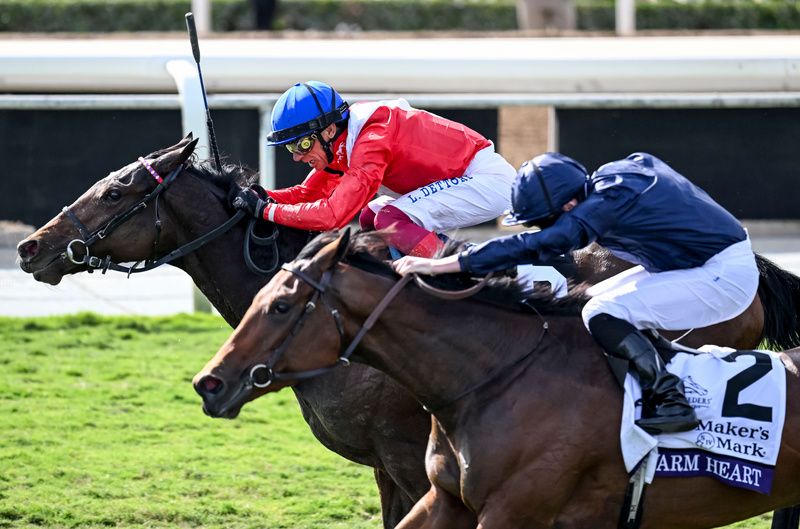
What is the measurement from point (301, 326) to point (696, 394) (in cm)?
135

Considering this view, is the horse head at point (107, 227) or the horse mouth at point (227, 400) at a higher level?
the horse head at point (107, 227)

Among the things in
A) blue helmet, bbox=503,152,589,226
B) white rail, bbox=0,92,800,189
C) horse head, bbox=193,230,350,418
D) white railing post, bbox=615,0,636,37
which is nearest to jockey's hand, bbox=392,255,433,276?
horse head, bbox=193,230,350,418

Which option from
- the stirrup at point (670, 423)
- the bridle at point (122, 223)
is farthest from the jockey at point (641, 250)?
the bridle at point (122, 223)

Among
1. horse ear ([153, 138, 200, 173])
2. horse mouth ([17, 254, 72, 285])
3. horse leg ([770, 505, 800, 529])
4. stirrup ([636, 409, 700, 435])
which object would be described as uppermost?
horse ear ([153, 138, 200, 173])

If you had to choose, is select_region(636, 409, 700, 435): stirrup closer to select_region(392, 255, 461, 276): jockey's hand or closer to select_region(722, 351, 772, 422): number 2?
select_region(722, 351, 772, 422): number 2

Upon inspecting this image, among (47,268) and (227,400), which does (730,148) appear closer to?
(47,268)

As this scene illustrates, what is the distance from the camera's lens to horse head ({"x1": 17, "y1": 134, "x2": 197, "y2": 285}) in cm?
532

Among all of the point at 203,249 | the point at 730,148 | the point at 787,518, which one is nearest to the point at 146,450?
the point at 203,249

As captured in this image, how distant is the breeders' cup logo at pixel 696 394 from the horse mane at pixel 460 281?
0.47 meters

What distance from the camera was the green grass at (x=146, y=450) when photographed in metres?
5.96

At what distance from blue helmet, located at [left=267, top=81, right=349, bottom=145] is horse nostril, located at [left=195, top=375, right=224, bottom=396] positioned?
1.53m

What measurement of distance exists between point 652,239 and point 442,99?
579 cm

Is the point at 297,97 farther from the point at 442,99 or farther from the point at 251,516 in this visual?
the point at 442,99

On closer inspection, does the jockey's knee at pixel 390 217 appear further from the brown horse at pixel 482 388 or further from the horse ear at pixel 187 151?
the brown horse at pixel 482 388
